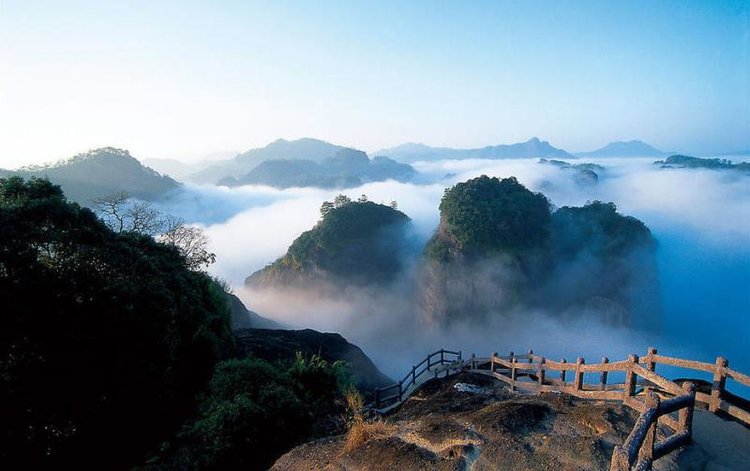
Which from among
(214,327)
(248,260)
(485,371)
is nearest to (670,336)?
(485,371)

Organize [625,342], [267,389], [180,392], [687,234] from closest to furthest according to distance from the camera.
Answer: [267,389] < [180,392] < [625,342] < [687,234]

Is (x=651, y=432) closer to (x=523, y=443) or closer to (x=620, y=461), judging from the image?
(x=620, y=461)

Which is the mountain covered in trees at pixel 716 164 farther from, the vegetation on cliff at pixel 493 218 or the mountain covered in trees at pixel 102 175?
the mountain covered in trees at pixel 102 175

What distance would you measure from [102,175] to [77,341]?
5320 inches

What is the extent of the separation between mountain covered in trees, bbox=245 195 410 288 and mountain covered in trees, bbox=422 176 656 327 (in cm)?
914

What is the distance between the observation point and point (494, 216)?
50812mm

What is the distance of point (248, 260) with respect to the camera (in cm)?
13900

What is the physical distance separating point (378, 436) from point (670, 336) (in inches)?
2541

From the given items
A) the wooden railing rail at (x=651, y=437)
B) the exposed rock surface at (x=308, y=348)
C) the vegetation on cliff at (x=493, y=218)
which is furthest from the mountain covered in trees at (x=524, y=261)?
the wooden railing rail at (x=651, y=437)

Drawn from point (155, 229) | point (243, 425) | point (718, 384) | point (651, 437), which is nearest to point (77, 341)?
point (243, 425)

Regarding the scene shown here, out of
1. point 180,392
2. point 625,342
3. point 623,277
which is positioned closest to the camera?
point 180,392

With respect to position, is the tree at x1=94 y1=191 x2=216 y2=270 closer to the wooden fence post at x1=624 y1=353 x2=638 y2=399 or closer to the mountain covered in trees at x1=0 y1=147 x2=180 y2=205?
the wooden fence post at x1=624 y1=353 x2=638 y2=399

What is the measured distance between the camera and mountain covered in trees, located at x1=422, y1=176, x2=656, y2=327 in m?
50.3

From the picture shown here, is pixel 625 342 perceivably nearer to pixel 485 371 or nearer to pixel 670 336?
pixel 670 336
